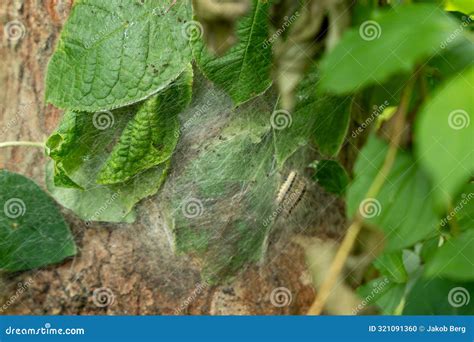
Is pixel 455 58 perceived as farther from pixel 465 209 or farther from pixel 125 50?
pixel 125 50

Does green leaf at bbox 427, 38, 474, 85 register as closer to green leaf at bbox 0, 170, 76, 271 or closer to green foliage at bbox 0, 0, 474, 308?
green foliage at bbox 0, 0, 474, 308

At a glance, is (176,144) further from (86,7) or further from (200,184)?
(86,7)

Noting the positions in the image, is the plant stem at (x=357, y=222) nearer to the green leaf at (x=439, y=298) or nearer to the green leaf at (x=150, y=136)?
the green leaf at (x=439, y=298)

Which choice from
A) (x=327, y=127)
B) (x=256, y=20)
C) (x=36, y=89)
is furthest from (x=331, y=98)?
(x=36, y=89)

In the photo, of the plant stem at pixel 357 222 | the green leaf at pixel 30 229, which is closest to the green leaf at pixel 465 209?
the plant stem at pixel 357 222

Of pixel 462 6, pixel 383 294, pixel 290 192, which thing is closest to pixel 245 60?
pixel 290 192

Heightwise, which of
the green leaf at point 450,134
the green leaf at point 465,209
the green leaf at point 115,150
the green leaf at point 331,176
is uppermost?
the green leaf at point 450,134
